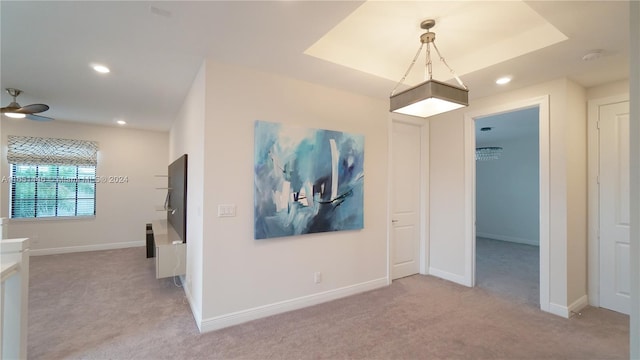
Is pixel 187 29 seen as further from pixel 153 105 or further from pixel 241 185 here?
pixel 153 105

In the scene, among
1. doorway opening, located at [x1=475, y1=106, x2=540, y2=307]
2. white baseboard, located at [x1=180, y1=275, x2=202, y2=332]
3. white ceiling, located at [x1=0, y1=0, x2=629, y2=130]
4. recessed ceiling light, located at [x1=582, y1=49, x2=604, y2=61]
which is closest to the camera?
white ceiling, located at [x1=0, y1=0, x2=629, y2=130]

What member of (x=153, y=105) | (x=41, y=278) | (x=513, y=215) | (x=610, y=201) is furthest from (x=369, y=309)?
(x=513, y=215)

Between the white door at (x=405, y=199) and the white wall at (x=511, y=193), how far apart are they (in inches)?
167

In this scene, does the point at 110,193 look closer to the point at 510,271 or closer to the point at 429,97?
the point at 429,97

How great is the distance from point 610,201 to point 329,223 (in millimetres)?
3215

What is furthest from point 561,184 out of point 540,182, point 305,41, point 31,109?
point 31,109

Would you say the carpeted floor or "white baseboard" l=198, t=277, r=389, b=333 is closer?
the carpeted floor

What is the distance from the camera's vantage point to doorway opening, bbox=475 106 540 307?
5.18 meters

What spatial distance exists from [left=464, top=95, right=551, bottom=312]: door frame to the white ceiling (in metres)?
0.26

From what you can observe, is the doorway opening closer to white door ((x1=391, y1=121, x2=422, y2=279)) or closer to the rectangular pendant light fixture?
white door ((x1=391, y1=121, x2=422, y2=279))

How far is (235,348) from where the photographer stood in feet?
7.82

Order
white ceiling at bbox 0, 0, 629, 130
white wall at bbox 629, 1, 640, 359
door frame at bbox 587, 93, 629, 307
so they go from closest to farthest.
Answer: white wall at bbox 629, 1, 640, 359 < white ceiling at bbox 0, 0, 629, 130 < door frame at bbox 587, 93, 629, 307

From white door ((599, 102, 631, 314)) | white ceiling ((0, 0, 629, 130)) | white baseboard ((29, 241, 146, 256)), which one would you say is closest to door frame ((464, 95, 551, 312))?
white ceiling ((0, 0, 629, 130))

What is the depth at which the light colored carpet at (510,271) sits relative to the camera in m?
3.61
